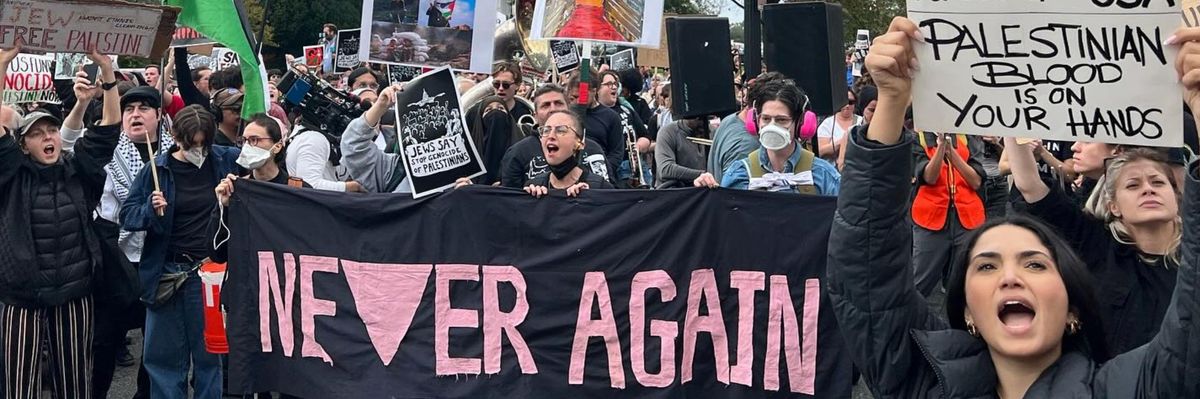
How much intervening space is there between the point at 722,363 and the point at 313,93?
4552 millimetres

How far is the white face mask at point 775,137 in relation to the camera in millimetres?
6451

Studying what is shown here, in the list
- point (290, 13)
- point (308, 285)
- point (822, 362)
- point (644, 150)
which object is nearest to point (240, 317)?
point (308, 285)

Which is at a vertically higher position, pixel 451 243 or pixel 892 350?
pixel 451 243

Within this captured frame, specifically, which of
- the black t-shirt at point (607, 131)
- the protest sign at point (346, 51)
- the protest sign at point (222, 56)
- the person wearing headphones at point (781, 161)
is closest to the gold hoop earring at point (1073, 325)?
the person wearing headphones at point (781, 161)

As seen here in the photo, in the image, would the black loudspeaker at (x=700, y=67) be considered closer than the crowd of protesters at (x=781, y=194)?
No

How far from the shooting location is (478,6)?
724cm

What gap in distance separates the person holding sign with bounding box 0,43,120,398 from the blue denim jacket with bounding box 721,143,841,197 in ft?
9.02

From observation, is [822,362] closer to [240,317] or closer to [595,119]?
[240,317]

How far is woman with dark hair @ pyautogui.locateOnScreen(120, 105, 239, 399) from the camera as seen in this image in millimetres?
6734

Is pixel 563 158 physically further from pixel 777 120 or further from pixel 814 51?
pixel 814 51

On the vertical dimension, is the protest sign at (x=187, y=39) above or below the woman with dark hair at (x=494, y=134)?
above

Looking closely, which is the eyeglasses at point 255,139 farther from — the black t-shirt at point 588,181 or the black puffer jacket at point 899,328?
the black puffer jacket at point 899,328

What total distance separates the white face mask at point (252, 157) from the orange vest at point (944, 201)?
3.27 meters

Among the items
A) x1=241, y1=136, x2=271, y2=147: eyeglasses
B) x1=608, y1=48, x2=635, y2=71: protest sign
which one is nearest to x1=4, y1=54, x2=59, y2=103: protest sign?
x1=241, y1=136, x2=271, y2=147: eyeglasses
